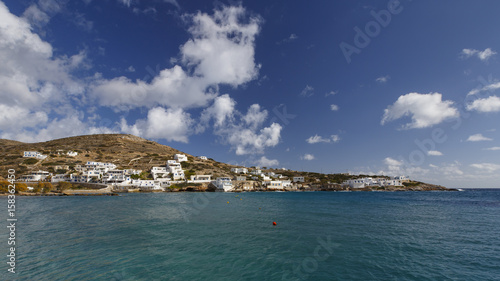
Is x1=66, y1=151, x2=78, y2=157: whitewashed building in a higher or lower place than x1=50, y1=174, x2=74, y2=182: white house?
higher

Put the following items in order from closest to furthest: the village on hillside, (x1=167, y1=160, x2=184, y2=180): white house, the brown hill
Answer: the village on hillside → the brown hill → (x1=167, y1=160, x2=184, y2=180): white house

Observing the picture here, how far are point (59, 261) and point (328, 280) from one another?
48.7 feet

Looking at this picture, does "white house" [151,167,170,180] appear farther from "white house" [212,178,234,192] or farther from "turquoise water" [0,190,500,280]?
"turquoise water" [0,190,500,280]

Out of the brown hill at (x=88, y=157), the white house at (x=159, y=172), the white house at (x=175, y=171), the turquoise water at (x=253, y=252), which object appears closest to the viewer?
the turquoise water at (x=253, y=252)

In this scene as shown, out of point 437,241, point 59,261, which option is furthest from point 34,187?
point 437,241

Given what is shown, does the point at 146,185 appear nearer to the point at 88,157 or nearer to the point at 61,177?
the point at 61,177

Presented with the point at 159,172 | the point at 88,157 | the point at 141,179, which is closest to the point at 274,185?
the point at 159,172

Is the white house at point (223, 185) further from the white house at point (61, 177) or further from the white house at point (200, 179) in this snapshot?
the white house at point (61, 177)

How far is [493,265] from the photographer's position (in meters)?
12.4

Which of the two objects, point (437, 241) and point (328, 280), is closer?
point (328, 280)

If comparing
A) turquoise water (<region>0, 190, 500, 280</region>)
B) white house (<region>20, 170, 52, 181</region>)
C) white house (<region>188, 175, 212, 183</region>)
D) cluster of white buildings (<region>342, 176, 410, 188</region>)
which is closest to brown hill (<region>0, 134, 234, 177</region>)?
white house (<region>20, 170, 52, 181</region>)

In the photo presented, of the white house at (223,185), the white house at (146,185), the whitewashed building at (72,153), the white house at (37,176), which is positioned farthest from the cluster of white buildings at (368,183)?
the whitewashed building at (72,153)

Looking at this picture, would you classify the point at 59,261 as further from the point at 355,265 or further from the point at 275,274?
the point at 355,265

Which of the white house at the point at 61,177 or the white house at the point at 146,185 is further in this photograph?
the white house at the point at 146,185
